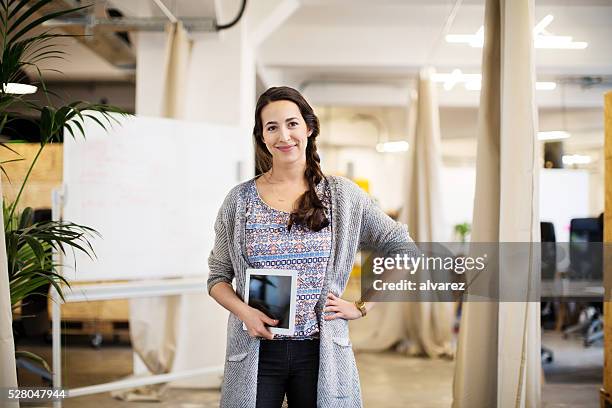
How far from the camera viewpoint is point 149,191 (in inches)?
149

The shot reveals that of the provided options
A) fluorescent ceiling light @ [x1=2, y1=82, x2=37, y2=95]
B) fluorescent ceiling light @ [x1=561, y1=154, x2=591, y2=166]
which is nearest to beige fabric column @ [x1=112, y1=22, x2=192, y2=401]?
fluorescent ceiling light @ [x1=2, y1=82, x2=37, y2=95]

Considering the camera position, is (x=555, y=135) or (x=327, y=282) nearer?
(x=327, y=282)

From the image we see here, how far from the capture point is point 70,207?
3449mm

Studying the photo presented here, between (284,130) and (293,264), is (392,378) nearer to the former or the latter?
(293,264)

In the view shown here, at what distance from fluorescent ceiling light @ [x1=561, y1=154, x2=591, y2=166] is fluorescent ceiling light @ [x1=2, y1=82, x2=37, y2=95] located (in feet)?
10.3

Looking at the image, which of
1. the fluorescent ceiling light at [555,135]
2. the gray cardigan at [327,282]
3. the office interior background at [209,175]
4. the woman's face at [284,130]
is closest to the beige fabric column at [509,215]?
the office interior background at [209,175]

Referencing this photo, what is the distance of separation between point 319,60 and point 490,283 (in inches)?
163

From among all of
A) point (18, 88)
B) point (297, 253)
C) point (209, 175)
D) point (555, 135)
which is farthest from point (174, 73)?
point (555, 135)

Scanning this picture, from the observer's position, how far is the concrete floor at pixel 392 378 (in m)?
3.81

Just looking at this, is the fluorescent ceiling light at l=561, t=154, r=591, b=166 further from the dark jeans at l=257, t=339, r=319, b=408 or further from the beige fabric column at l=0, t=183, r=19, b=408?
the beige fabric column at l=0, t=183, r=19, b=408

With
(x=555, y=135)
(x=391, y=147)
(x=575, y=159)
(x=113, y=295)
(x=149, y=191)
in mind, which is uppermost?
(x=391, y=147)

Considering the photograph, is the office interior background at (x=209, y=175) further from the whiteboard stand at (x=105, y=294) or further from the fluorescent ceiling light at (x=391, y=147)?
the fluorescent ceiling light at (x=391, y=147)

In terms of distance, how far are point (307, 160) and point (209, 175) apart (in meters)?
2.40

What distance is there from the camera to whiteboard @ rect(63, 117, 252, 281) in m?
3.51
